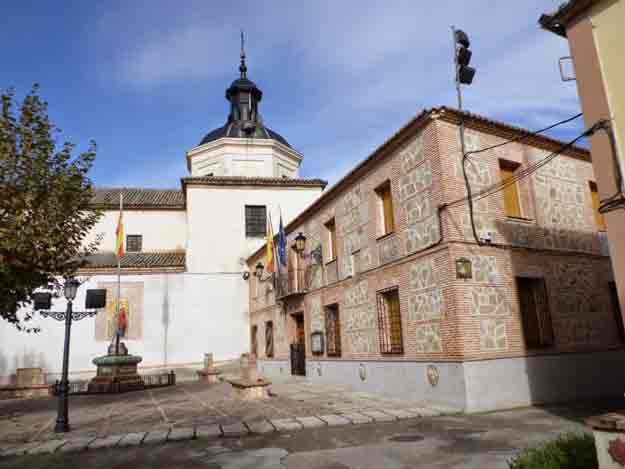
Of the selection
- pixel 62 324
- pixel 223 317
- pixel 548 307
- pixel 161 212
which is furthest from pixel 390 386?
pixel 161 212

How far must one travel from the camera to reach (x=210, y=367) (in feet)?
62.9

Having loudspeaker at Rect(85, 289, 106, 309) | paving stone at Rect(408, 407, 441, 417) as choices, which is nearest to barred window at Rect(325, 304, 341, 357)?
paving stone at Rect(408, 407, 441, 417)

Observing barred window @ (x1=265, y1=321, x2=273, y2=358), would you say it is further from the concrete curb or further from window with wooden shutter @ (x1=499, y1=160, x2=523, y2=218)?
window with wooden shutter @ (x1=499, y1=160, x2=523, y2=218)

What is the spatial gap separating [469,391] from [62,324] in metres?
19.6

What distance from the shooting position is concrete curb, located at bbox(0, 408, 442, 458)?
6.98 m

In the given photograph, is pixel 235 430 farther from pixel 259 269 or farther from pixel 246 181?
pixel 246 181

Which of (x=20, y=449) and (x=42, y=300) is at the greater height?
(x=42, y=300)

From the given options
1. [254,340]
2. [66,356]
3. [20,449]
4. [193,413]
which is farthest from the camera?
[254,340]

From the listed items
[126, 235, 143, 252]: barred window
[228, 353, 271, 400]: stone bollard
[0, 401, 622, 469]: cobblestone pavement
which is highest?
[126, 235, 143, 252]: barred window

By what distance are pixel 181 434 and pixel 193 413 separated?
2.64m

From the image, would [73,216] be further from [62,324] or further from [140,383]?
[62,324]

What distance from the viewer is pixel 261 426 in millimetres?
7832

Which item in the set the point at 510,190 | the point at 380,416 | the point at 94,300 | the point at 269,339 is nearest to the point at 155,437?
the point at 380,416

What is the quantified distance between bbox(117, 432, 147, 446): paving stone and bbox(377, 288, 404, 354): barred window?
588cm
